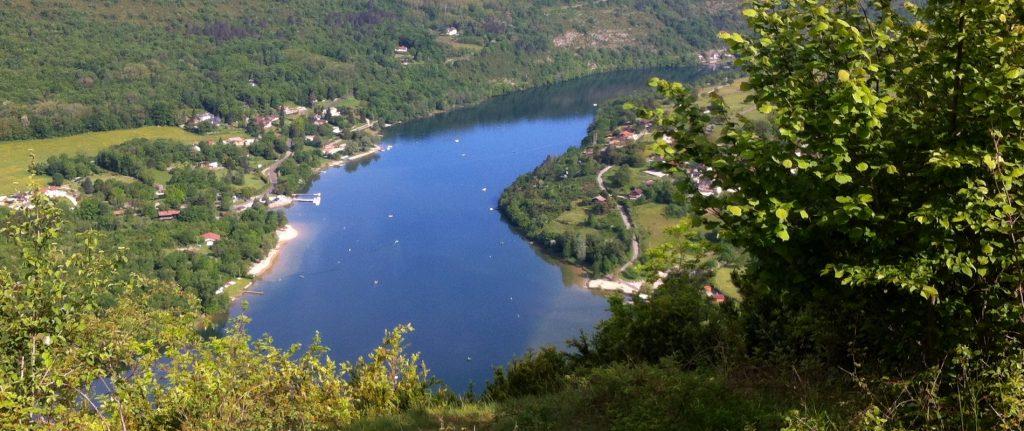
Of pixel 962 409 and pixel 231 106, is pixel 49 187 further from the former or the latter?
pixel 962 409

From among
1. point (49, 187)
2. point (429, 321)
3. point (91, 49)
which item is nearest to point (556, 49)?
point (91, 49)

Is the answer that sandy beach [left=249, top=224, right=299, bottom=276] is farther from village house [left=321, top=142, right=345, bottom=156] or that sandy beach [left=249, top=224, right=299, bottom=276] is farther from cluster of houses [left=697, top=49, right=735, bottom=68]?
cluster of houses [left=697, top=49, right=735, bottom=68]

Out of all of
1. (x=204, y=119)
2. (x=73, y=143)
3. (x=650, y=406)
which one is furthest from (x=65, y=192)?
Answer: (x=650, y=406)

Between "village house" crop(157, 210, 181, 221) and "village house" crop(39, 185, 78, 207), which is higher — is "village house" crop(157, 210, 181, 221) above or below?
below

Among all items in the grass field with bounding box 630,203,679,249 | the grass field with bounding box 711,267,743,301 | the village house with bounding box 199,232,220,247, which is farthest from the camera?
the village house with bounding box 199,232,220,247

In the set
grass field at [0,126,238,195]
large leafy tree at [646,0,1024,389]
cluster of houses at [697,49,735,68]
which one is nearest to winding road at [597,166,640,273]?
grass field at [0,126,238,195]

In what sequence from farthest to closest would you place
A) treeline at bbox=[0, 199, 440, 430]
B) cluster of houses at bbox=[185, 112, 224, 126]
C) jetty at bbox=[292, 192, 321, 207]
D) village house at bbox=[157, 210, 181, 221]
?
1. cluster of houses at bbox=[185, 112, 224, 126]
2. jetty at bbox=[292, 192, 321, 207]
3. village house at bbox=[157, 210, 181, 221]
4. treeline at bbox=[0, 199, 440, 430]
